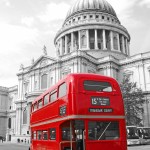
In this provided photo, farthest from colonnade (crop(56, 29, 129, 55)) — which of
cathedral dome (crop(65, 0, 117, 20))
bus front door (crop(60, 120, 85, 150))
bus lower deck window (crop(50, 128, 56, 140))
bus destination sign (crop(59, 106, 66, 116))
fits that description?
bus front door (crop(60, 120, 85, 150))

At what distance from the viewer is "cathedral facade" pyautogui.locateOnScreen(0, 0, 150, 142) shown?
46.9m

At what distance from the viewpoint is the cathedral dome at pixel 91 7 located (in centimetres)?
6694

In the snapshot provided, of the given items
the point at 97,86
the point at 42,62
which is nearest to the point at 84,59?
the point at 42,62

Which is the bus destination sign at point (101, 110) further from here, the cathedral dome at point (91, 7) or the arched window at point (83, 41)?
the cathedral dome at point (91, 7)

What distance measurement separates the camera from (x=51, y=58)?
49.5m

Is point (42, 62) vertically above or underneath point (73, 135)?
above

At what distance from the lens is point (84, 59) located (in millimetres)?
46000

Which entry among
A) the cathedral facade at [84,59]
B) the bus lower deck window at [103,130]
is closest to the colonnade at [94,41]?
the cathedral facade at [84,59]

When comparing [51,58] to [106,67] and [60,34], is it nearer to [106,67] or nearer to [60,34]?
[106,67]

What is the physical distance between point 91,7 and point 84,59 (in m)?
26.1

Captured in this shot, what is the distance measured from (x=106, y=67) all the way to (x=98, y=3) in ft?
87.1

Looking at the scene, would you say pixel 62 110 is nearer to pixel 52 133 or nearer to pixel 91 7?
pixel 52 133

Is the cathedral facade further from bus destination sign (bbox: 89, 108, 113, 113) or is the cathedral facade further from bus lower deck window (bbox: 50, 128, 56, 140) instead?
bus destination sign (bbox: 89, 108, 113, 113)

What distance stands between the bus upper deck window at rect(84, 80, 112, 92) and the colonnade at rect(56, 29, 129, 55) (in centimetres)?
4697
